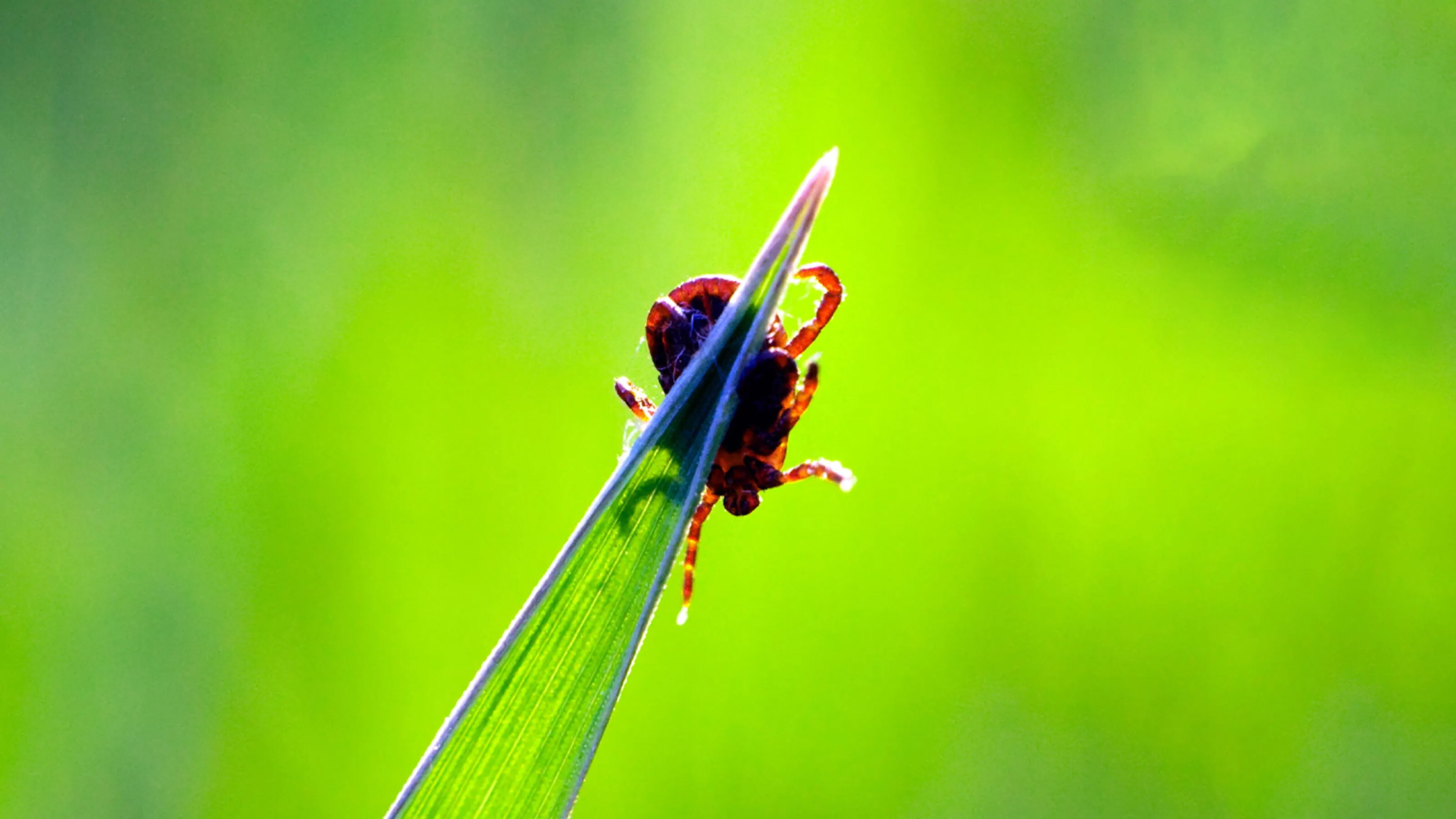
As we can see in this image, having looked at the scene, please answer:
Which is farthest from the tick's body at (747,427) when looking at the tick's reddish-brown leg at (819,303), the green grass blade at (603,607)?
the green grass blade at (603,607)

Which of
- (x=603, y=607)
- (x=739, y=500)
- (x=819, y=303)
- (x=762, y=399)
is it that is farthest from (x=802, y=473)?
(x=603, y=607)

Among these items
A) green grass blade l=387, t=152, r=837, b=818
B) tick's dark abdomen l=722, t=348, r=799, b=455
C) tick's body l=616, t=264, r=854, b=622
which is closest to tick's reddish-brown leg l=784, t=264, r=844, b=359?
tick's body l=616, t=264, r=854, b=622

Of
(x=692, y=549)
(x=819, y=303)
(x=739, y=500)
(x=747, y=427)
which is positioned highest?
(x=819, y=303)

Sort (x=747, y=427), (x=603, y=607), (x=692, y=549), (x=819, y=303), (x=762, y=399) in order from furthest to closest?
(x=692, y=549), (x=819, y=303), (x=747, y=427), (x=762, y=399), (x=603, y=607)

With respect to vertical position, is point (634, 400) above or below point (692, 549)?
above

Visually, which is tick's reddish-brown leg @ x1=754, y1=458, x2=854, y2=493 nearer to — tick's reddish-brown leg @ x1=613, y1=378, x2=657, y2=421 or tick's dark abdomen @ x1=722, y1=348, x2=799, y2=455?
tick's dark abdomen @ x1=722, y1=348, x2=799, y2=455

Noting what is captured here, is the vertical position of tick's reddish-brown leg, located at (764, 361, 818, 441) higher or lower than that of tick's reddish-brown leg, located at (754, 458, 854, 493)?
higher

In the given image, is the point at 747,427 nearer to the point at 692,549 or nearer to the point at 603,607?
the point at 692,549
